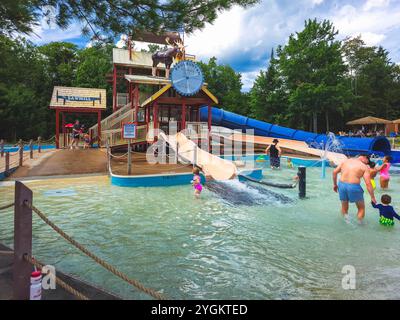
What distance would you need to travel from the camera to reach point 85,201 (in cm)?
961

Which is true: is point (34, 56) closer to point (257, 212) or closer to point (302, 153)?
point (302, 153)

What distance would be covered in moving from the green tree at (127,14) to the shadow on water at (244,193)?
588 cm

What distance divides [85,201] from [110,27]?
5.64m

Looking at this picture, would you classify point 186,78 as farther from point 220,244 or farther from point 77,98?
point 220,244

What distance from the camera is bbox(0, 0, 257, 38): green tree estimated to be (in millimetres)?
5461

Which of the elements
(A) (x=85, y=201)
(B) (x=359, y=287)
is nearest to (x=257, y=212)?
(B) (x=359, y=287)

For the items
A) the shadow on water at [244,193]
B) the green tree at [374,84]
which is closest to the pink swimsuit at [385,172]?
the shadow on water at [244,193]

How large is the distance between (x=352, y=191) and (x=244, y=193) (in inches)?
189

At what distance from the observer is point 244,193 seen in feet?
37.2

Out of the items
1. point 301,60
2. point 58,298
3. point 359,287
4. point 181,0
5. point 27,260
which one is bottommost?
point 359,287

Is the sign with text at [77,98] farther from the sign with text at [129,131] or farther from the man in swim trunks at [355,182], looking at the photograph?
the man in swim trunks at [355,182]

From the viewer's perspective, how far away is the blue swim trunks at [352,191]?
690 cm

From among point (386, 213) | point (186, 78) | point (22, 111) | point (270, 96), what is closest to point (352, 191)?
point (386, 213)

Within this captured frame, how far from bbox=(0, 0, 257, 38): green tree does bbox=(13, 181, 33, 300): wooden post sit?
12.5ft
